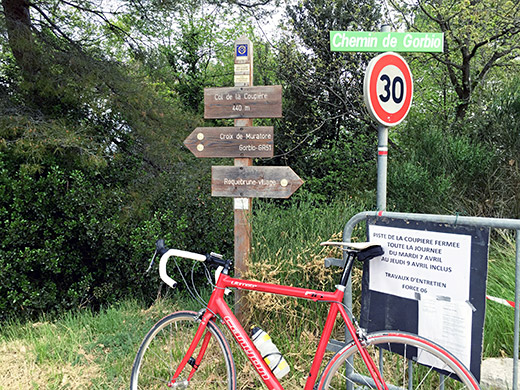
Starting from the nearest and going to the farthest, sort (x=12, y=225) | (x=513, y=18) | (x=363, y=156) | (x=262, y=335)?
(x=262, y=335), (x=12, y=225), (x=513, y=18), (x=363, y=156)

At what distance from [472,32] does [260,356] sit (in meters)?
6.81

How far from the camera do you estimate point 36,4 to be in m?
5.74

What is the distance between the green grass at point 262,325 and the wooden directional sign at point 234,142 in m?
0.84

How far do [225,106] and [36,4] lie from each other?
3.93 m

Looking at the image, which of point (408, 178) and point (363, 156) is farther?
point (363, 156)

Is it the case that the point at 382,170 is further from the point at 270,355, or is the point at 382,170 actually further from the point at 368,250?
the point at 270,355

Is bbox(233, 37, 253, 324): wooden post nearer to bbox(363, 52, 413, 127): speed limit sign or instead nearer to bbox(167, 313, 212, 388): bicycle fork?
bbox(167, 313, 212, 388): bicycle fork

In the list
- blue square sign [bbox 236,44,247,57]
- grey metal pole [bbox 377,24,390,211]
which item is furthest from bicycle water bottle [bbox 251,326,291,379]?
blue square sign [bbox 236,44,247,57]

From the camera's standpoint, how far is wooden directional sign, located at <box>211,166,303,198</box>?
11.4 feet

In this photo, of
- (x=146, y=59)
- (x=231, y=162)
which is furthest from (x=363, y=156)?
(x=146, y=59)

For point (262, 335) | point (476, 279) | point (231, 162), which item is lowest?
point (262, 335)

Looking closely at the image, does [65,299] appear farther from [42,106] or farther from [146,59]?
[146,59]

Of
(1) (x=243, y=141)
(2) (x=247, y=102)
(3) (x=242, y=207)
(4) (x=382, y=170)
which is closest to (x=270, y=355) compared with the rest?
(4) (x=382, y=170)

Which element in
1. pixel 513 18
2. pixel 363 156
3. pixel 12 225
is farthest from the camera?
pixel 363 156
